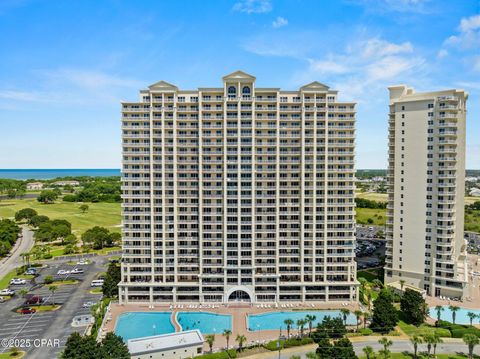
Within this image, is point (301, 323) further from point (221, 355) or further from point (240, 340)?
point (221, 355)

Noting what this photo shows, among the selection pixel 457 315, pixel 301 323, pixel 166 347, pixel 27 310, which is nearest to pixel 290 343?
pixel 301 323

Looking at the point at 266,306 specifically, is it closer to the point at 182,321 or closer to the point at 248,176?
the point at 182,321

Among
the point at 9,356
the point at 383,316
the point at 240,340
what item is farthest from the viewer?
the point at 383,316

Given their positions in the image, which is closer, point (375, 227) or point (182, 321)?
point (182, 321)

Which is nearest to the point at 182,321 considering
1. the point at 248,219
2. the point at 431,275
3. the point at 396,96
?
the point at 248,219

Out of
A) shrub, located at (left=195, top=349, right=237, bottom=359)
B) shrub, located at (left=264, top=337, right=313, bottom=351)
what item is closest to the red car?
shrub, located at (left=195, top=349, right=237, bottom=359)

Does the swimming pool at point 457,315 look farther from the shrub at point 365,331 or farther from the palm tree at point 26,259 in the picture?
the palm tree at point 26,259

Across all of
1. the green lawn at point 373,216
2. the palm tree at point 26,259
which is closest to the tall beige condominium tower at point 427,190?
the green lawn at point 373,216
